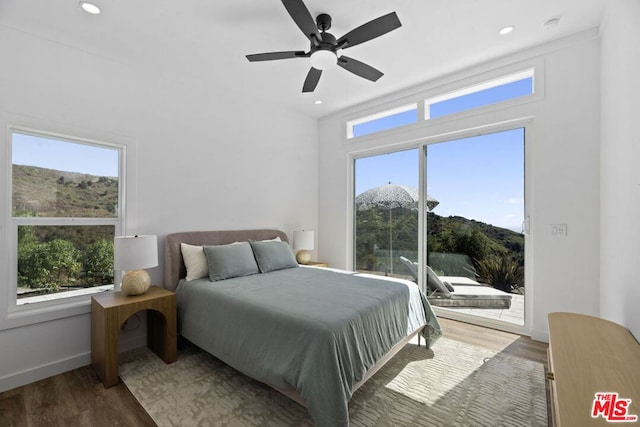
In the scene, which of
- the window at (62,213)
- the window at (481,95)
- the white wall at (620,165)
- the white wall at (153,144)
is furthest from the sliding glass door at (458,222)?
the window at (62,213)

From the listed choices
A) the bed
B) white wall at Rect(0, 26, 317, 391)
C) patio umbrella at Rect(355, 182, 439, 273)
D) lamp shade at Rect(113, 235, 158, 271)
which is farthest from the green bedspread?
patio umbrella at Rect(355, 182, 439, 273)

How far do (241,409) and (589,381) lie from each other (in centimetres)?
190

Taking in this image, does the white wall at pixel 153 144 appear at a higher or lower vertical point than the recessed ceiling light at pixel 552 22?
lower

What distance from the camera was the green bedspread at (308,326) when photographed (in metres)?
1.58

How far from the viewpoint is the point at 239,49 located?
2.74 metres

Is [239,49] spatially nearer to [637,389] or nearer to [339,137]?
[339,137]

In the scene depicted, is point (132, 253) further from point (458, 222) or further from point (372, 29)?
point (458, 222)

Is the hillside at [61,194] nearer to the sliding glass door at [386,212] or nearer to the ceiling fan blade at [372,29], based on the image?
the ceiling fan blade at [372,29]

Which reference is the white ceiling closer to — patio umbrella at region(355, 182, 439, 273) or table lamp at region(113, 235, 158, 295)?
patio umbrella at region(355, 182, 439, 273)

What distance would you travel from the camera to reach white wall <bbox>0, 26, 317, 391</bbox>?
2268mm

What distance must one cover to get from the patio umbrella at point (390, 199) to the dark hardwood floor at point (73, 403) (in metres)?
1.95

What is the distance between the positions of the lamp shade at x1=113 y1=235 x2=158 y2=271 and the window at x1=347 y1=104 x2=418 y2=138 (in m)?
3.26

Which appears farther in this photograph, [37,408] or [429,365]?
[429,365]

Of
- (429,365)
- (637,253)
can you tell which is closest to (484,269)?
(429,365)
